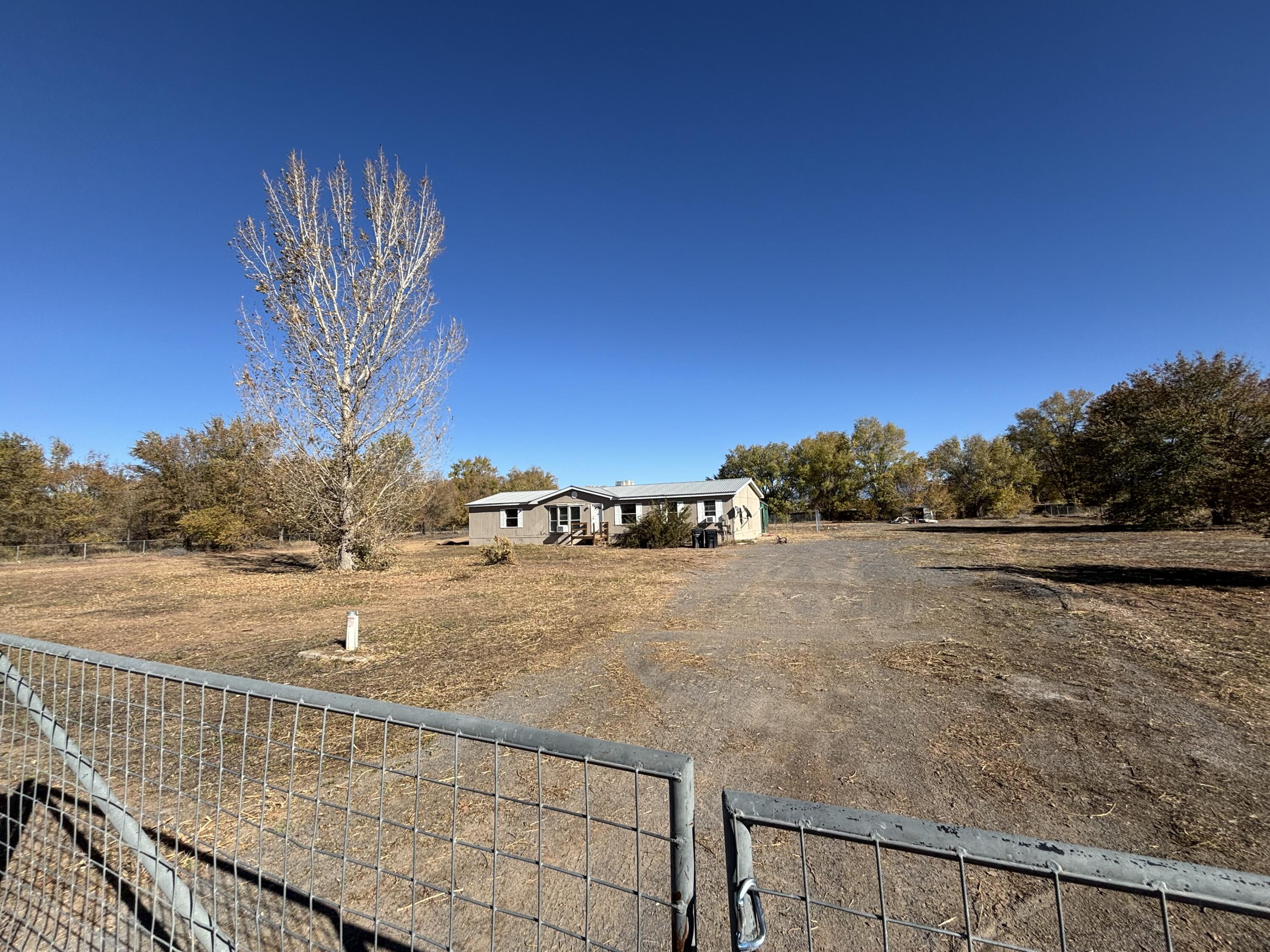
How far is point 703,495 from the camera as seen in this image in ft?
91.3

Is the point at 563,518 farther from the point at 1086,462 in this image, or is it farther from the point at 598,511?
the point at 1086,462

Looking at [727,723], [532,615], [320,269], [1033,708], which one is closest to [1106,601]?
[1033,708]

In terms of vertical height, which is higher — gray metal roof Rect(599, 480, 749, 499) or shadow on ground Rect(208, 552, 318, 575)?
gray metal roof Rect(599, 480, 749, 499)

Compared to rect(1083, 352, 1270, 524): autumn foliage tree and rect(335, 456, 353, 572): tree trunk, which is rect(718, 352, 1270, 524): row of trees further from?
rect(335, 456, 353, 572): tree trunk

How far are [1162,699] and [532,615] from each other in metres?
7.99

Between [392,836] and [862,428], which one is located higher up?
[862,428]

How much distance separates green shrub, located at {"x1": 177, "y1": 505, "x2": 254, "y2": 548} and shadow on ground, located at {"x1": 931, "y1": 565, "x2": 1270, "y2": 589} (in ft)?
103

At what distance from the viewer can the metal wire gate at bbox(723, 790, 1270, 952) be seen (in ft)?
3.08

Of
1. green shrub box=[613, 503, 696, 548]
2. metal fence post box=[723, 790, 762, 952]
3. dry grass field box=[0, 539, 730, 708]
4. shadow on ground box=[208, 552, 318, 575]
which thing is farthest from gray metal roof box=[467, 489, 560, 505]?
metal fence post box=[723, 790, 762, 952]

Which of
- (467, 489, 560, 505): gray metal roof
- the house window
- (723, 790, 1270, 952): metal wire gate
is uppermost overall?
(467, 489, 560, 505): gray metal roof

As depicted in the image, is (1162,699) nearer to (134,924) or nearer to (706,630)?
(706,630)

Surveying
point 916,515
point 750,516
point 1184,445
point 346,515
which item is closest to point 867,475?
point 916,515

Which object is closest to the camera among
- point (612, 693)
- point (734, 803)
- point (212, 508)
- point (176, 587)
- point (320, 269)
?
point (734, 803)

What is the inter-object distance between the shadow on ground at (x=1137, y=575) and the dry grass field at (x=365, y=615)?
8.43 metres
